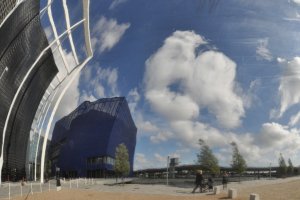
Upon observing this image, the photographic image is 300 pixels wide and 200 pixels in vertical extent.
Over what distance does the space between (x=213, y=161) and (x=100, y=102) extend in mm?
71786

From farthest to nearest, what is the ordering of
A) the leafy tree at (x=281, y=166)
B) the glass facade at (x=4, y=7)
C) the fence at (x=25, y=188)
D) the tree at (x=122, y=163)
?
the leafy tree at (x=281, y=166), the tree at (x=122, y=163), the glass facade at (x=4, y=7), the fence at (x=25, y=188)

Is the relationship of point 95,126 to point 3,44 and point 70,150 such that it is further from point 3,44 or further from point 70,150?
point 3,44

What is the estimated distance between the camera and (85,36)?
74.6m

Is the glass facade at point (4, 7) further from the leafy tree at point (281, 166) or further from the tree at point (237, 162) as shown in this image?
the leafy tree at point (281, 166)

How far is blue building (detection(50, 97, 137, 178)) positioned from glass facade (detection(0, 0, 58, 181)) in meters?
40.0

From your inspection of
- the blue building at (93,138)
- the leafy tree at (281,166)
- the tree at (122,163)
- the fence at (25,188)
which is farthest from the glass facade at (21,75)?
the leafy tree at (281,166)

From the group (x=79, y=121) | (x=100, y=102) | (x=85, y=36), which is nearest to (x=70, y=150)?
(x=79, y=121)

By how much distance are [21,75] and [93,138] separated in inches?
2430

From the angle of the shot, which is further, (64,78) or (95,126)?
(95,126)

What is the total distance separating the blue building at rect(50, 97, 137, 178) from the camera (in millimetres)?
141375

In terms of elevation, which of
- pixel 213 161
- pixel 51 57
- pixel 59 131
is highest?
pixel 51 57

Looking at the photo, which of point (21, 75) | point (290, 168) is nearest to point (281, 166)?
point (290, 168)

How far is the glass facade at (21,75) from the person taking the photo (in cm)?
6869

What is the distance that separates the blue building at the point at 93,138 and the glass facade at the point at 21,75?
40009 millimetres
